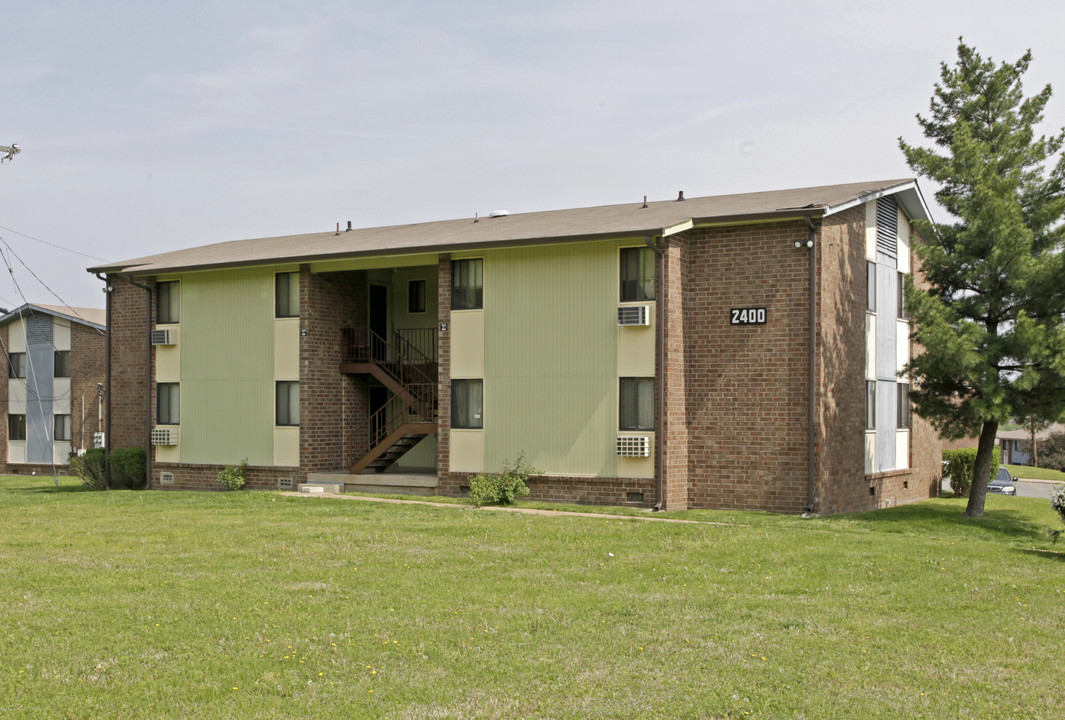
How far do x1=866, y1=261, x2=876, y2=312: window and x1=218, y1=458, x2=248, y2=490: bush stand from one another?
15.1 meters

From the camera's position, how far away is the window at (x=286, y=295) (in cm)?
2622

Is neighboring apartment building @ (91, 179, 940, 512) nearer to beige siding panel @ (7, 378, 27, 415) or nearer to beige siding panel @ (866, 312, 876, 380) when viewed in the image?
beige siding panel @ (866, 312, 876, 380)

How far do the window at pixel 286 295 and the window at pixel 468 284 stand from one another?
4.76 meters

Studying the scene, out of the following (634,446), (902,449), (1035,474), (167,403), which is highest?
(167,403)

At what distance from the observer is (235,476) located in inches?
1032

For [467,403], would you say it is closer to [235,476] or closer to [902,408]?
[235,476]

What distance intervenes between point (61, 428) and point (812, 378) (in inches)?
1138

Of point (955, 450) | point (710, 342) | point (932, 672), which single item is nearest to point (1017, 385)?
point (710, 342)

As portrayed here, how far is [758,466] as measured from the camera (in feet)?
68.5

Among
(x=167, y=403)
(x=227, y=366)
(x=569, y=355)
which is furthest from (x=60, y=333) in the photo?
(x=569, y=355)

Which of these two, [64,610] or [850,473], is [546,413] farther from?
[64,610]

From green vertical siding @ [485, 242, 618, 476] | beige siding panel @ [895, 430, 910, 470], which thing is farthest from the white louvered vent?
green vertical siding @ [485, 242, 618, 476]

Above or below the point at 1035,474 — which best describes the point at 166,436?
above

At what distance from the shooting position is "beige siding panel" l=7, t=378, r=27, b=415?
1565 inches
